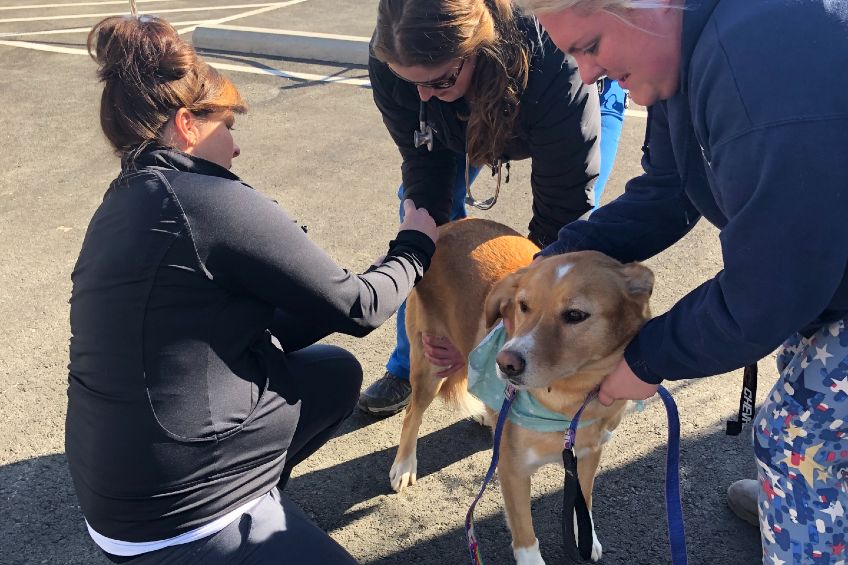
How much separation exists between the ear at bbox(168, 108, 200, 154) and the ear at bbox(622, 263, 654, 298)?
1.40 m

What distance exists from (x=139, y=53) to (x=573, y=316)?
59.0 inches

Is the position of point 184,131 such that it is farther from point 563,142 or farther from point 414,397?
point 414,397

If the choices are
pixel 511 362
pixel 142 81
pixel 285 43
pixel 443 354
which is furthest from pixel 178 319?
pixel 285 43

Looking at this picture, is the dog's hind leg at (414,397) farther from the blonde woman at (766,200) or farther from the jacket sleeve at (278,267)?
the blonde woman at (766,200)

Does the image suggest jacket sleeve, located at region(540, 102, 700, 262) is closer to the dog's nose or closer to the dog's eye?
the dog's eye

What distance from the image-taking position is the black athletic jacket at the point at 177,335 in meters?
2.15

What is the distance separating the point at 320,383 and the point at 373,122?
4878 mm

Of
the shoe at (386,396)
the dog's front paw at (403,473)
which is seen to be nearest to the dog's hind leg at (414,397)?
the dog's front paw at (403,473)

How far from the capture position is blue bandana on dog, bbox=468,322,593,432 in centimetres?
268

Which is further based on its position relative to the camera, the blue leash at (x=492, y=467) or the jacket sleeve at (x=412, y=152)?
the jacket sleeve at (x=412, y=152)

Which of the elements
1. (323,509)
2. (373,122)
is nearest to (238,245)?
(323,509)

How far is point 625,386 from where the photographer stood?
2.23 meters

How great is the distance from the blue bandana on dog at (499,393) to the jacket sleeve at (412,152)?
880 mm

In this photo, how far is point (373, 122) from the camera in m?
7.37
